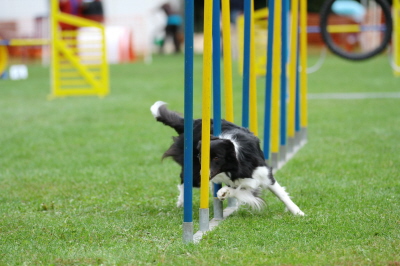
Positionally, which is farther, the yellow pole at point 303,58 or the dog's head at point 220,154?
the yellow pole at point 303,58

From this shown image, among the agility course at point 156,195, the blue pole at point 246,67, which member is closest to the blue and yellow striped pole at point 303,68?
the agility course at point 156,195

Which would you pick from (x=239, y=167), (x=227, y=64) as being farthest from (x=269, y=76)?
(x=239, y=167)

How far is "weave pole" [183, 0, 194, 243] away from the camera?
3418mm

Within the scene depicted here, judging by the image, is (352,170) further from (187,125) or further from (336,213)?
(187,125)

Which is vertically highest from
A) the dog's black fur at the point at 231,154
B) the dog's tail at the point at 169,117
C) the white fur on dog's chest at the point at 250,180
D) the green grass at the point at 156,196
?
the dog's tail at the point at 169,117

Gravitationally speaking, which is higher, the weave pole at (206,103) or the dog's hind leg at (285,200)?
the weave pole at (206,103)

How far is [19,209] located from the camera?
467 cm

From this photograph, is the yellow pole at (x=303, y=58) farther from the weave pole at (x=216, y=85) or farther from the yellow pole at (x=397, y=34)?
the yellow pole at (x=397, y=34)

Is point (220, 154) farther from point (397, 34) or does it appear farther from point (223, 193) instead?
point (397, 34)

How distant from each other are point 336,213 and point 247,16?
164cm

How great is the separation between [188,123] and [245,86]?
121 cm

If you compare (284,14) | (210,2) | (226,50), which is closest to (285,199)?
(226,50)

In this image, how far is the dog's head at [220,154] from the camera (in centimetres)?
396

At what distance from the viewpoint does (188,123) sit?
11.5 ft
